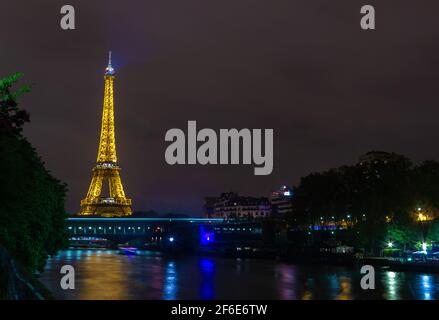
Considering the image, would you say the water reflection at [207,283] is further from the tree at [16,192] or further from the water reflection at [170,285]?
the tree at [16,192]

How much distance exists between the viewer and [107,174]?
551 ft

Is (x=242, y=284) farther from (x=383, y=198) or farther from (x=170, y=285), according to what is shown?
(x=383, y=198)

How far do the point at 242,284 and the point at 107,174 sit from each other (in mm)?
111046

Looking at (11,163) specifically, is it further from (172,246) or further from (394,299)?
(172,246)

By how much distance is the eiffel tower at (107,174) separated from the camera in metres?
166

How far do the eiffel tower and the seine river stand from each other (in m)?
85.7

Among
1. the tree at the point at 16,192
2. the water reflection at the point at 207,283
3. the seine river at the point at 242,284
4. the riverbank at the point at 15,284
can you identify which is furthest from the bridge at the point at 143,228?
the riverbank at the point at 15,284

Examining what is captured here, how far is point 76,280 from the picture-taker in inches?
2547

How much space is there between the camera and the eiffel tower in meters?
166

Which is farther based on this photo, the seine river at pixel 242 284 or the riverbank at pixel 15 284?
the seine river at pixel 242 284

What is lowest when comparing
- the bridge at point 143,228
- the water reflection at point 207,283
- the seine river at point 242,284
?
the water reflection at point 207,283

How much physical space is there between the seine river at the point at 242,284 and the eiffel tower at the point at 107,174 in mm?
85702
